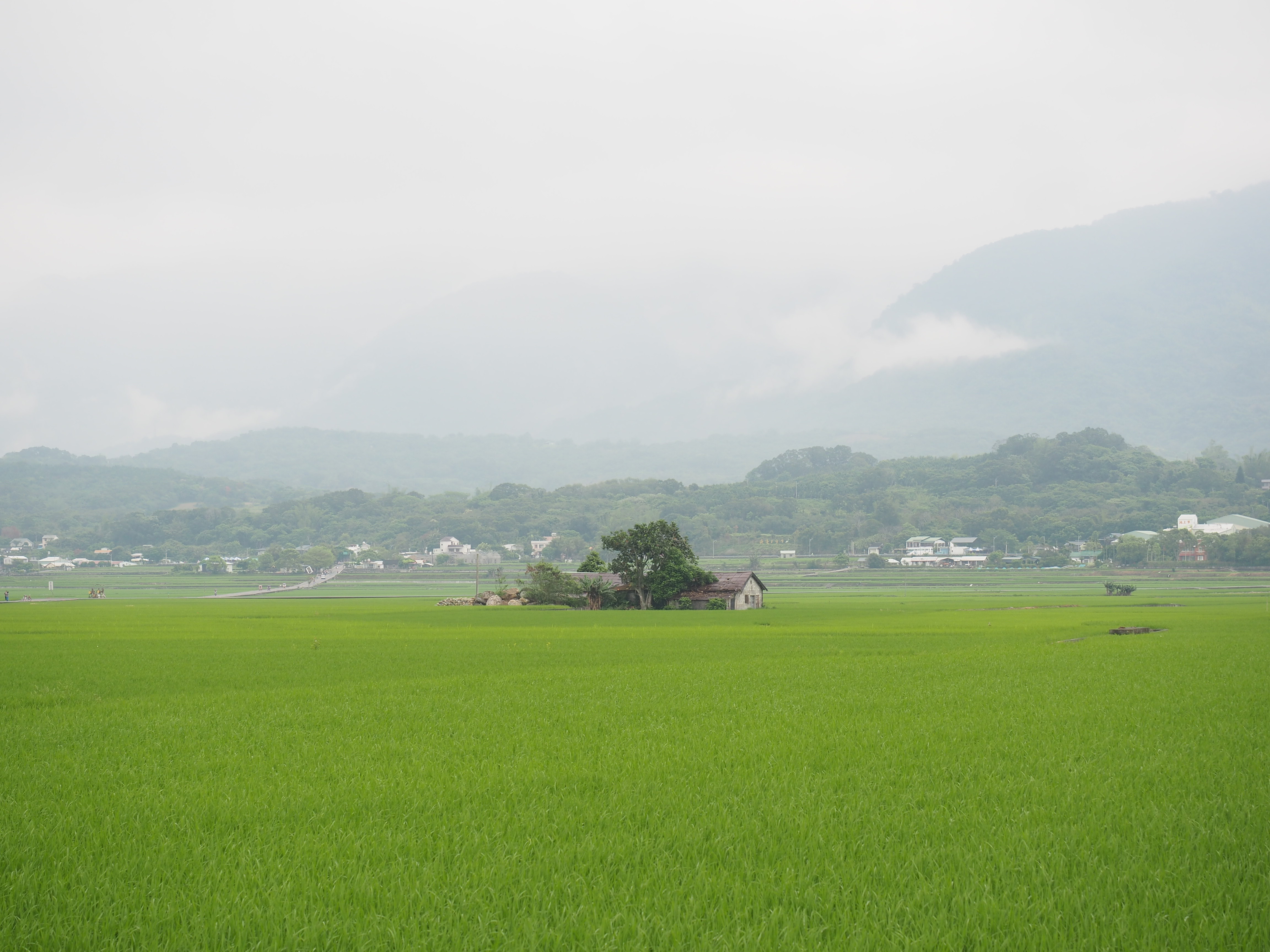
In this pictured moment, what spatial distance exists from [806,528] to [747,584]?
414 feet

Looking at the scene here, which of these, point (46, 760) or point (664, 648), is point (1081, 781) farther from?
point (664, 648)

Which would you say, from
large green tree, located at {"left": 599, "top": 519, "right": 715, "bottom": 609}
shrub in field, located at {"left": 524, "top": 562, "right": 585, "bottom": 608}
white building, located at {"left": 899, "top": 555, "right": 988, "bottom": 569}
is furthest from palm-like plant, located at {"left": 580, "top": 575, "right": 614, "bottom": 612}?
white building, located at {"left": 899, "top": 555, "right": 988, "bottom": 569}

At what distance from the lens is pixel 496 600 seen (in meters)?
63.5

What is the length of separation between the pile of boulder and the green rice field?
1718 inches

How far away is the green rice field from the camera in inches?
198

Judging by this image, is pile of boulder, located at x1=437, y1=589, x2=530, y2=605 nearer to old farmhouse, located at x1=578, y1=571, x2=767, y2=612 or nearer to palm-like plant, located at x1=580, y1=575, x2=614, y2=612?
old farmhouse, located at x1=578, y1=571, x2=767, y2=612

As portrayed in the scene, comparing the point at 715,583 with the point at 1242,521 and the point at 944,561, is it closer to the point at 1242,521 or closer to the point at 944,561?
the point at 944,561

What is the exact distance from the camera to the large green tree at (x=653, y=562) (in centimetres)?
5672

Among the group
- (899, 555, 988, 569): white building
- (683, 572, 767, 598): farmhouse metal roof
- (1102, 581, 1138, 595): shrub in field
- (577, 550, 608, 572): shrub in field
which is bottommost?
(899, 555, 988, 569): white building

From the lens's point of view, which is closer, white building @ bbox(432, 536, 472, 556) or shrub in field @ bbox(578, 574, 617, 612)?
shrub in field @ bbox(578, 574, 617, 612)

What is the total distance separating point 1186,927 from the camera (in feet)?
16.0

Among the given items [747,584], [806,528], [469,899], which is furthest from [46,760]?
[806,528]

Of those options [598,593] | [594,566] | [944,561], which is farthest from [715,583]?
[944,561]

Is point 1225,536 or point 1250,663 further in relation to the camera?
point 1225,536
